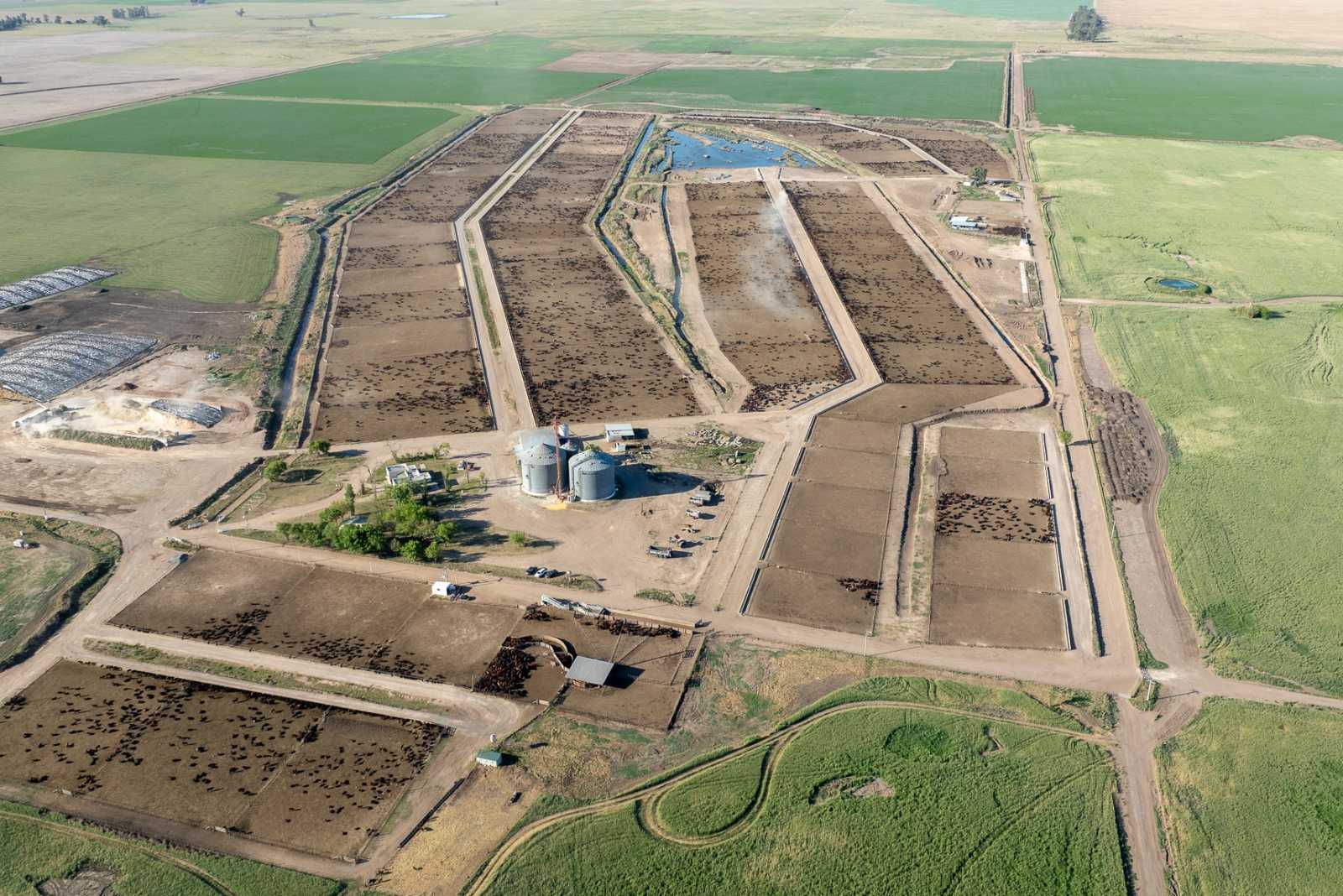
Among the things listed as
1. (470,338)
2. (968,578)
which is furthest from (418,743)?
(470,338)

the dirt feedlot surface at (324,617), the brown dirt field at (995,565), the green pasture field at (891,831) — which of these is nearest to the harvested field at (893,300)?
the brown dirt field at (995,565)

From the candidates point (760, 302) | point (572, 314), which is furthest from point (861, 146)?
point (572, 314)

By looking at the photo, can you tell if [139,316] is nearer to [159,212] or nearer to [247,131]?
[159,212]

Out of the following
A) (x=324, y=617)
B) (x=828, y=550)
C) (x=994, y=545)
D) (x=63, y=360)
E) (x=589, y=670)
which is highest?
(x=63, y=360)

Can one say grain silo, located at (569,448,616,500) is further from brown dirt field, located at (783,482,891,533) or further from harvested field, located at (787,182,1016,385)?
harvested field, located at (787,182,1016,385)

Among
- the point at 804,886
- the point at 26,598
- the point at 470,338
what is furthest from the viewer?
the point at 470,338

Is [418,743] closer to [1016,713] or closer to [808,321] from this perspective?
[1016,713]

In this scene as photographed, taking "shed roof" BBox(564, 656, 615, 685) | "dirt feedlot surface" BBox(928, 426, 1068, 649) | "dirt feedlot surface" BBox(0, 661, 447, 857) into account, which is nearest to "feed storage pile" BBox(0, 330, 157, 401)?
"dirt feedlot surface" BBox(0, 661, 447, 857)
